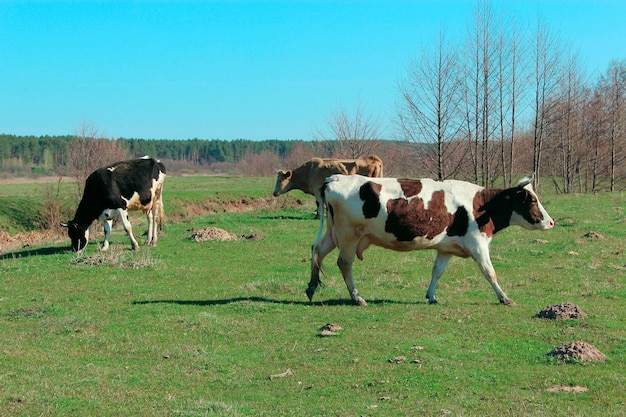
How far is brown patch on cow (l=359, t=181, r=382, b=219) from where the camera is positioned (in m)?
11.9

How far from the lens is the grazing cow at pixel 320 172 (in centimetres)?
2920

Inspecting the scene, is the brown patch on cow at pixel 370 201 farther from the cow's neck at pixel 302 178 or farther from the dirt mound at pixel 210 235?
the cow's neck at pixel 302 178

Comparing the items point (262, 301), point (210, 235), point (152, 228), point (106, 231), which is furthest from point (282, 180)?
point (262, 301)

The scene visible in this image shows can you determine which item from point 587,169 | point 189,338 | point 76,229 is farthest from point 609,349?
point 587,169

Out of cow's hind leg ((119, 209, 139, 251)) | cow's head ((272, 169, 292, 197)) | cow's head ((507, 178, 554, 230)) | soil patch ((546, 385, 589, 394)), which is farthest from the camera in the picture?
cow's head ((272, 169, 292, 197))

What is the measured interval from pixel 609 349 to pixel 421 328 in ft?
8.33

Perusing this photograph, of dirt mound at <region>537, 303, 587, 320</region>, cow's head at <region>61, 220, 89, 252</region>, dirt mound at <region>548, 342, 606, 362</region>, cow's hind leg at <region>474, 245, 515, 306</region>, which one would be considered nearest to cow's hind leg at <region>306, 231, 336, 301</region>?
cow's hind leg at <region>474, 245, 515, 306</region>

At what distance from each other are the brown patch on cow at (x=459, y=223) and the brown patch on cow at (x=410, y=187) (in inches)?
30.7

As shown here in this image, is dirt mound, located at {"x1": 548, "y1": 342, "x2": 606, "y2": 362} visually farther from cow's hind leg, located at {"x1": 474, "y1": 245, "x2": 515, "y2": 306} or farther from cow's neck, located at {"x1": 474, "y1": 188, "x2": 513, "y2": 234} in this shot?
cow's neck, located at {"x1": 474, "y1": 188, "x2": 513, "y2": 234}

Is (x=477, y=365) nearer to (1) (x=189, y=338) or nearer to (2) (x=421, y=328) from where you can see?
(2) (x=421, y=328)

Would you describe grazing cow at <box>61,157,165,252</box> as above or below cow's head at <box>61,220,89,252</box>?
above

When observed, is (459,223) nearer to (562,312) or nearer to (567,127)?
(562,312)

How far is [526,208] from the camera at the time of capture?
13.0 metres

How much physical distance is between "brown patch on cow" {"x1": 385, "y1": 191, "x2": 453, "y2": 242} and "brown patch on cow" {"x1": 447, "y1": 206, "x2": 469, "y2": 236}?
0.54ft
